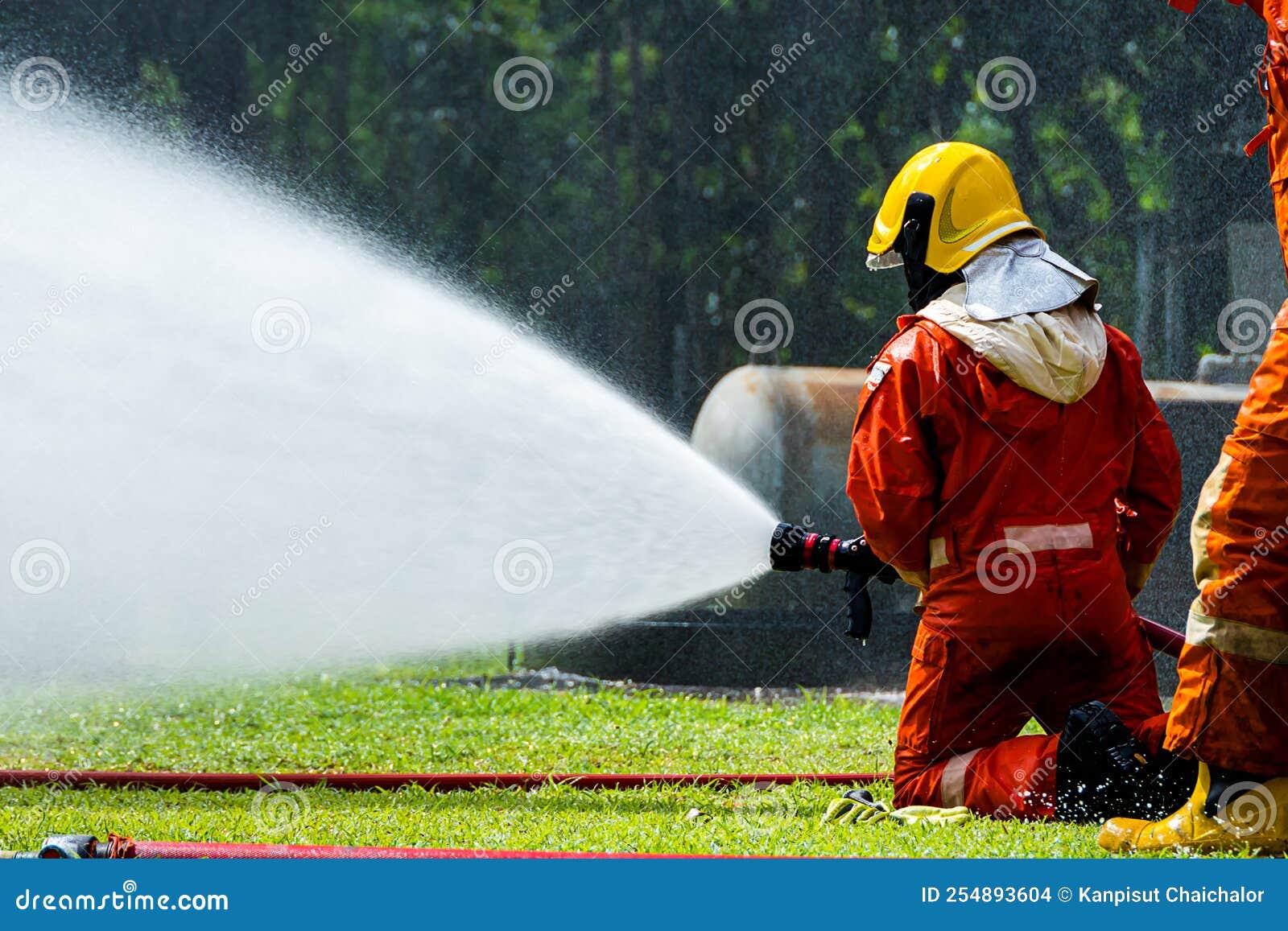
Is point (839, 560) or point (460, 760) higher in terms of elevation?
point (839, 560)

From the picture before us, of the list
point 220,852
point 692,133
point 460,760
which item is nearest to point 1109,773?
point 220,852

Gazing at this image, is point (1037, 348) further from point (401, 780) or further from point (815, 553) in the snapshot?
point (401, 780)

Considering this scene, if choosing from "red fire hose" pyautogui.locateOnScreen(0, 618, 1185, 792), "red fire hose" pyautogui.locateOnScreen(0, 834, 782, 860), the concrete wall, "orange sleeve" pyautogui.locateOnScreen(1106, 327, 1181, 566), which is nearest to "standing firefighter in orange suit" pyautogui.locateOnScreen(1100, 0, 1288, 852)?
"red fire hose" pyautogui.locateOnScreen(0, 834, 782, 860)

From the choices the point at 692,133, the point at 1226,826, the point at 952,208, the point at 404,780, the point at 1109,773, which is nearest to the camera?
the point at 1226,826

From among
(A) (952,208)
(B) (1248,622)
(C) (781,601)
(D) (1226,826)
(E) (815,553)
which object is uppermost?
(A) (952,208)

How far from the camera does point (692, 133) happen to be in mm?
9891

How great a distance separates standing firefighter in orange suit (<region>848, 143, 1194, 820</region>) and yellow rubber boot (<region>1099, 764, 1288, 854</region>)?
24.9 inches

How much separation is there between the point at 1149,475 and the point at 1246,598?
1.45 metres

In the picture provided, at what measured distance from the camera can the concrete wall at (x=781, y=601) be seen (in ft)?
30.0

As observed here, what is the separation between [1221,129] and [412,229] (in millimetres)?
5630

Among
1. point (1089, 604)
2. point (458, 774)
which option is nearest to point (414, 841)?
point (458, 774)

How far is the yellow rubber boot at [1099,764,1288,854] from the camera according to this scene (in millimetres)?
3387

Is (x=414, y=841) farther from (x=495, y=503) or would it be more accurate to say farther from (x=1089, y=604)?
(x=495, y=503)

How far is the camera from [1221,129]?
884 centimetres
